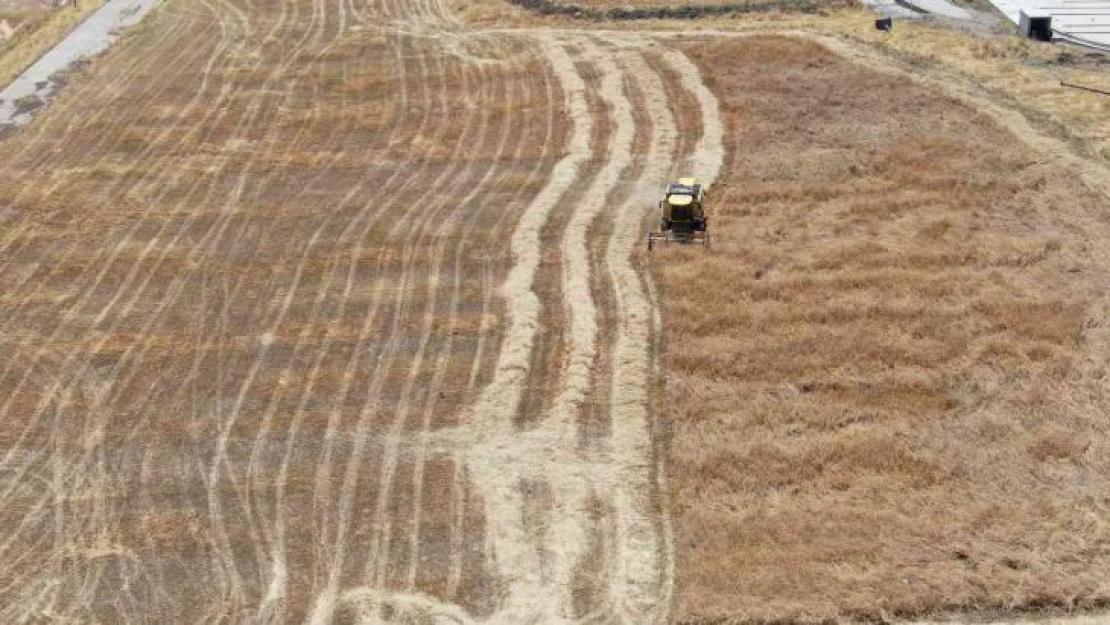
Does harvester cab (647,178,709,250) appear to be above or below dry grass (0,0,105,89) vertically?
below

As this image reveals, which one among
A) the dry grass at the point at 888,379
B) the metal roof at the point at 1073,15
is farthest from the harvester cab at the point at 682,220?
the metal roof at the point at 1073,15

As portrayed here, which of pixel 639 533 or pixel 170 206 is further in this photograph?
pixel 170 206

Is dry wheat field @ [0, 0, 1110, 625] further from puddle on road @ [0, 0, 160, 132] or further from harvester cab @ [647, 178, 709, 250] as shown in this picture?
puddle on road @ [0, 0, 160, 132]

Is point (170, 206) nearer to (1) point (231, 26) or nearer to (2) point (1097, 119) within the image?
(1) point (231, 26)

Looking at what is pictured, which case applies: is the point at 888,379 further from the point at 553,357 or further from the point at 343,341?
the point at 343,341

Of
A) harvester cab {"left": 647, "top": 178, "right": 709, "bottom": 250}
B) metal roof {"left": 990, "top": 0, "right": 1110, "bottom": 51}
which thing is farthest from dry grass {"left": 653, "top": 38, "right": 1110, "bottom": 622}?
metal roof {"left": 990, "top": 0, "right": 1110, "bottom": 51}

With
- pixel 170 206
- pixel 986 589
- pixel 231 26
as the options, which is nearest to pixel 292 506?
pixel 986 589
